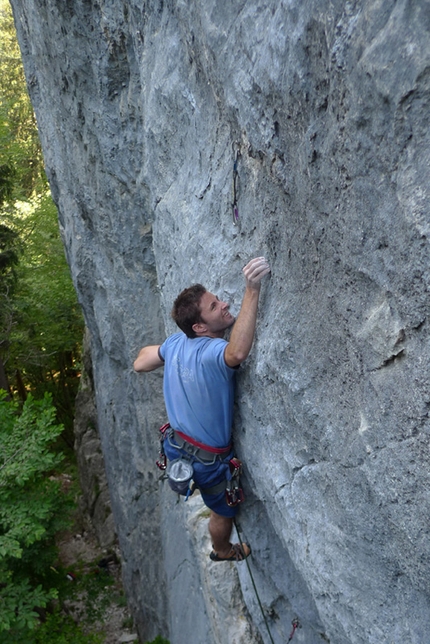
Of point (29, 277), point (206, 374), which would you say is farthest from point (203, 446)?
point (29, 277)

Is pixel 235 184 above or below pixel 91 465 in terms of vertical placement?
above

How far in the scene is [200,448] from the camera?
402 centimetres

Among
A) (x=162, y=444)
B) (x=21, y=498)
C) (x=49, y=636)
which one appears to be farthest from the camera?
(x=49, y=636)

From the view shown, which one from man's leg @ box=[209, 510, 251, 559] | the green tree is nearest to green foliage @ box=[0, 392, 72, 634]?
man's leg @ box=[209, 510, 251, 559]

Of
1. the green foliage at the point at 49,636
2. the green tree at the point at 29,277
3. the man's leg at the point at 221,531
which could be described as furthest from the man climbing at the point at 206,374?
the green tree at the point at 29,277

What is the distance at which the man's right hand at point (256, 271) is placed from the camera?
3.27 meters

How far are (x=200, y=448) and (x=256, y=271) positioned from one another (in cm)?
143

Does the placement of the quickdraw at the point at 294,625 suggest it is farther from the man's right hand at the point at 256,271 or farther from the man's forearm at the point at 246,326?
the man's right hand at the point at 256,271

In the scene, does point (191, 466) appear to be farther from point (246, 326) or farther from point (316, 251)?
point (316, 251)

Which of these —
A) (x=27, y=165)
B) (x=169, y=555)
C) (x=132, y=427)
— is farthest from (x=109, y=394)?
(x=27, y=165)

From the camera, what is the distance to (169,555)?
8547 mm

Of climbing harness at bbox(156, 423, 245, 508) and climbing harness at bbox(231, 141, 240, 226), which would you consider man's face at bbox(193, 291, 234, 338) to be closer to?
climbing harness at bbox(231, 141, 240, 226)

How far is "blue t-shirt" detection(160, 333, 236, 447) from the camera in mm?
3680

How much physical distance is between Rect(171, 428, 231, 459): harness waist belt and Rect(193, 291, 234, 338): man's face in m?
0.80
